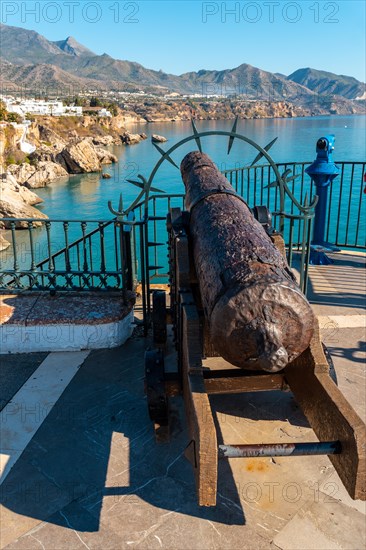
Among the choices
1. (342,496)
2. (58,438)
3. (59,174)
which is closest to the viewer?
(342,496)

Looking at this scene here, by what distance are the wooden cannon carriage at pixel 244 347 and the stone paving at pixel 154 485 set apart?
0.38 m

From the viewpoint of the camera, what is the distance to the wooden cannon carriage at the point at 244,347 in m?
2.15

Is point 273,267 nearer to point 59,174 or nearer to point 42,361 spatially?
point 42,361

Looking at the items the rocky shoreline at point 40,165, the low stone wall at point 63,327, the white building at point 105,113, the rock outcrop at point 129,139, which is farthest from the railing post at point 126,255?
the white building at point 105,113

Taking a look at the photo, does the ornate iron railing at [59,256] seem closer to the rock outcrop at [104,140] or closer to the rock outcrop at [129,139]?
the rock outcrop at [104,140]

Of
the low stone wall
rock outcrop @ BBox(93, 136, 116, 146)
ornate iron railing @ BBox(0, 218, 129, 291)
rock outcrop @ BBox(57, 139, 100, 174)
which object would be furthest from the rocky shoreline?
the low stone wall

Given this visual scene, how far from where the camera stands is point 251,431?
3.40 meters

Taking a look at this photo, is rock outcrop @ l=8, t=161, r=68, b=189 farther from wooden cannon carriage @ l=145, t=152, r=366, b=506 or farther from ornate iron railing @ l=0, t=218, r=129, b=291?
wooden cannon carriage @ l=145, t=152, r=366, b=506

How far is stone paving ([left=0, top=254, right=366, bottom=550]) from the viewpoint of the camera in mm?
2551

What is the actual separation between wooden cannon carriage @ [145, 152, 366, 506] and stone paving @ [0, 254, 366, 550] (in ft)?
1.24

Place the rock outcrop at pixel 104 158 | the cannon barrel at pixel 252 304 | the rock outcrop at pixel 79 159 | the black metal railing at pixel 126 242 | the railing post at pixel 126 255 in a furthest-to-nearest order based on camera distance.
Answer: the rock outcrop at pixel 104 158, the rock outcrop at pixel 79 159, the black metal railing at pixel 126 242, the railing post at pixel 126 255, the cannon barrel at pixel 252 304

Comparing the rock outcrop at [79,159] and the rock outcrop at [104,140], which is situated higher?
the rock outcrop at [104,140]

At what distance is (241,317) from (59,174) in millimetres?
44365

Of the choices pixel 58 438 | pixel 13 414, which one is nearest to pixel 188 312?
pixel 58 438
